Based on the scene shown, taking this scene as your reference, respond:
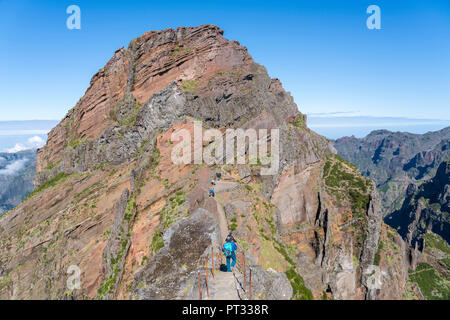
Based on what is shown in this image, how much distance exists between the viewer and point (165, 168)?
142 ft

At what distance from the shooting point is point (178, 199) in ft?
112

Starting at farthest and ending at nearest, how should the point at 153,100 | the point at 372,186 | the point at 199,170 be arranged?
the point at 372,186
the point at 153,100
the point at 199,170

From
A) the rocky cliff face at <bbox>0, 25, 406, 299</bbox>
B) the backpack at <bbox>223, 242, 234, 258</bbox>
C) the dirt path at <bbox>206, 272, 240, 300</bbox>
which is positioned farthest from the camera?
the rocky cliff face at <bbox>0, 25, 406, 299</bbox>

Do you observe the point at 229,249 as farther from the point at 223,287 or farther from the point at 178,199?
the point at 178,199

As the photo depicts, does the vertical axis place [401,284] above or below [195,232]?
below

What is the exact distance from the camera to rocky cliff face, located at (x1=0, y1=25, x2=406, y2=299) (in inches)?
1078

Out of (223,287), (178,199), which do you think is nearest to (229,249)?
(223,287)

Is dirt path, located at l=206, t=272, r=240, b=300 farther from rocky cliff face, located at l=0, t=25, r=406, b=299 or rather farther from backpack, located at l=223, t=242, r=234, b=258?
rocky cliff face, located at l=0, t=25, r=406, b=299

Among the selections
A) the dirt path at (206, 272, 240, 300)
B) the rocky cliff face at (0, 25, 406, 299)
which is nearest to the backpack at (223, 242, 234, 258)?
the dirt path at (206, 272, 240, 300)
